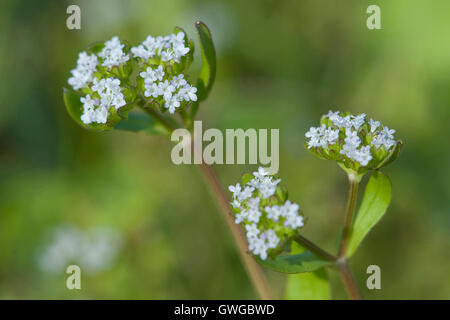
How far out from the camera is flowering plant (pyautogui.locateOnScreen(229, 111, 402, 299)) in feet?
6.34

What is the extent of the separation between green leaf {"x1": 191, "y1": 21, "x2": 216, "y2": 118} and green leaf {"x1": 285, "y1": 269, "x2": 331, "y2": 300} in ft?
3.00

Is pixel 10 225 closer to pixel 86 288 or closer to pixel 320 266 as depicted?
pixel 86 288

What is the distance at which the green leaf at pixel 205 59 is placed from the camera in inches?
88.4

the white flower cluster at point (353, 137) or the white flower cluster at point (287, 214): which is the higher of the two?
the white flower cluster at point (353, 137)

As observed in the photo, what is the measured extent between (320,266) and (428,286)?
1.96 m

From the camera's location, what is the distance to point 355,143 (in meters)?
2.02

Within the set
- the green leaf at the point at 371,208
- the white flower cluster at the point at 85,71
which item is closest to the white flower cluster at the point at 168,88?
the white flower cluster at the point at 85,71

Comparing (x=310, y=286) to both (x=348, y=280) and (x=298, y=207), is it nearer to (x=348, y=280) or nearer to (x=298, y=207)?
(x=348, y=280)

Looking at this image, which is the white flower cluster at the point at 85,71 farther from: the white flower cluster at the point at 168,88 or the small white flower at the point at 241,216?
the small white flower at the point at 241,216

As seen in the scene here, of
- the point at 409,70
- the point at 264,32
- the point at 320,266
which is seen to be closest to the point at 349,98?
the point at 409,70

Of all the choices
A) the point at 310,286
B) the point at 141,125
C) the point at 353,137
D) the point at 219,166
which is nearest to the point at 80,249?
the point at 219,166

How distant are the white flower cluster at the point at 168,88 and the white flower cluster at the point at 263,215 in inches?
16.8

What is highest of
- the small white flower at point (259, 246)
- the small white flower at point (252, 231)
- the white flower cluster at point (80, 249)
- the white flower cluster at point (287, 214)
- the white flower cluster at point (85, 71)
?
the white flower cluster at point (85, 71)

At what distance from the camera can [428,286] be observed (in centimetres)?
371
